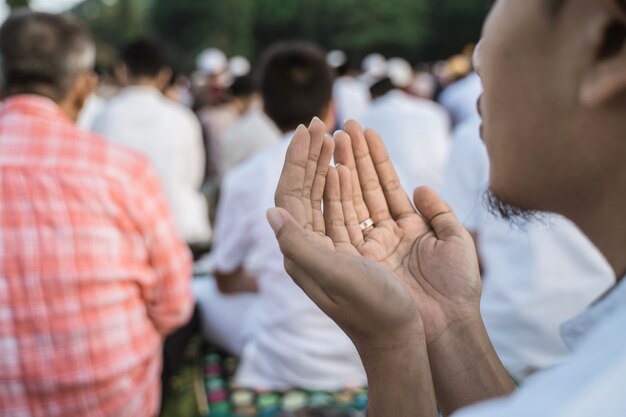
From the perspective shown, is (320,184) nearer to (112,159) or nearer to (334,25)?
(112,159)

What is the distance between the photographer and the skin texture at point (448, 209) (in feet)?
2.43

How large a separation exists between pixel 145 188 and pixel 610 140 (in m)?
1.47

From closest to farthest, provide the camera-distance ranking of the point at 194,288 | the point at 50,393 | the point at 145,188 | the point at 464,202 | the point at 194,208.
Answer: the point at 50,393
the point at 145,188
the point at 464,202
the point at 194,288
the point at 194,208

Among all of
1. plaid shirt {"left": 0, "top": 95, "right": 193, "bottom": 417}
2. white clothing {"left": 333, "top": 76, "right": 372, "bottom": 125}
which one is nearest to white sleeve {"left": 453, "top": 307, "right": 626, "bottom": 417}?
plaid shirt {"left": 0, "top": 95, "right": 193, "bottom": 417}

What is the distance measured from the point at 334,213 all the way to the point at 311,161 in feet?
0.36

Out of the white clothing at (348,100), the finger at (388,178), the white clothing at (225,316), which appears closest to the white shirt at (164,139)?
the white clothing at (225,316)

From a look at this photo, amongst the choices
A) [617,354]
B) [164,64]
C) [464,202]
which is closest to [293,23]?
[164,64]

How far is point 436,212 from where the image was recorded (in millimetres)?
1297

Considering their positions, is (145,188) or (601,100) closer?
(601,100)

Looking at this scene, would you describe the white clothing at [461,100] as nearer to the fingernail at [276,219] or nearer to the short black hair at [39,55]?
the short black hair at [39,55]

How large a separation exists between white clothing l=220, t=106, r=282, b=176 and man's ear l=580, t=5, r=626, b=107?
14.2 feet

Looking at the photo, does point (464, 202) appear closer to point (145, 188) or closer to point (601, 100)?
point (145, 188)

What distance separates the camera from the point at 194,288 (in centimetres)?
351

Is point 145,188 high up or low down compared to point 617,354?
down
